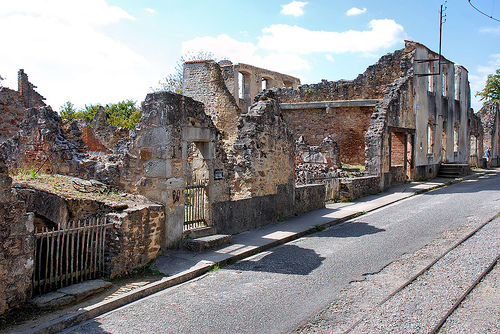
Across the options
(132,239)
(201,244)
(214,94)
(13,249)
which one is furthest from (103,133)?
(13,249)

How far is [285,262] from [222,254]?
50.1 inches

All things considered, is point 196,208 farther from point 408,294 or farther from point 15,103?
point 15,103

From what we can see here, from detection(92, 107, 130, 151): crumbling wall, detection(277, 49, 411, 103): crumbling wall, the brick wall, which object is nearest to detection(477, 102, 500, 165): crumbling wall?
detection(277, 49, 411, 103): crumbling wall

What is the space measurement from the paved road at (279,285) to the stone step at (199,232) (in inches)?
56.7

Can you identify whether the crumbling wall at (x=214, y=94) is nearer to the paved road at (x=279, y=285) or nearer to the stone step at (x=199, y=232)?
the paved road at (x=279, y=285)

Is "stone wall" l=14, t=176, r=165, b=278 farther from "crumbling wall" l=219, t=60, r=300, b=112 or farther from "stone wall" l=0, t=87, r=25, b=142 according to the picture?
"crumbling wall" l=219, t=60, r=300, b=112

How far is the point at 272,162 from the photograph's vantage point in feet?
38.5

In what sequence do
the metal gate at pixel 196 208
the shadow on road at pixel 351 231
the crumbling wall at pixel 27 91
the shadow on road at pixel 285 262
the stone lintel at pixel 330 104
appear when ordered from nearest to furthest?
the shadow on road at pixel 285 262 < the metal gate at pixel 196 208 < the shadow on road at pixel 351 231 < the crumbling wall at pixel 27 91 < the stone lintel at pixel 330 104

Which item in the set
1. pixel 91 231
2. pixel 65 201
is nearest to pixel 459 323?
pixel 91 231

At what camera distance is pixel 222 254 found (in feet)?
26.3

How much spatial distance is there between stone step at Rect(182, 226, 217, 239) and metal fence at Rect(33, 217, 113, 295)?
6.97 feet

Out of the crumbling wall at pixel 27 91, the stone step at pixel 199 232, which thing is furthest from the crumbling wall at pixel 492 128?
the crumbling wall at pixel 27 91

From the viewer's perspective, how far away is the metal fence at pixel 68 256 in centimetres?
584

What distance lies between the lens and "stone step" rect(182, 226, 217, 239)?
871cm
